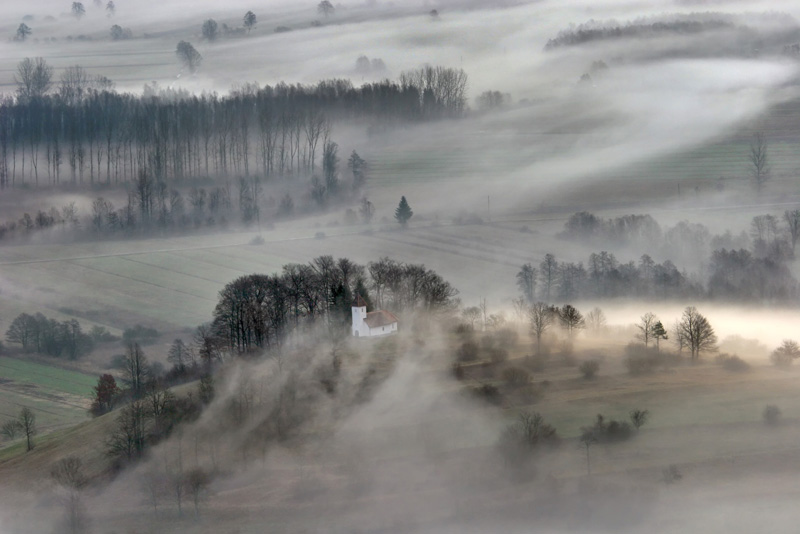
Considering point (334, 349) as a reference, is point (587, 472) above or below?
below

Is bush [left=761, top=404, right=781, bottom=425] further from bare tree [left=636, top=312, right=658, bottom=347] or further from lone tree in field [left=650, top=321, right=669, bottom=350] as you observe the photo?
bare tree [left=636, top=312, right=658, bottom=347]

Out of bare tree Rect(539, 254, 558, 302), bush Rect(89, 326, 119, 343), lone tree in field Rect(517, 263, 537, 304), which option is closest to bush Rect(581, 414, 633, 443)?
lone tree in field Rect(517, 263, 537, 304)

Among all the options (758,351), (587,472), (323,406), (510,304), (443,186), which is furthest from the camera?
(443,186)

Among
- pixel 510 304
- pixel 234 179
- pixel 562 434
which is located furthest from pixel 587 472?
pixel 234 179

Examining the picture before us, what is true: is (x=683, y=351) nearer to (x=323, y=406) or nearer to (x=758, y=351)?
(x=758, y=351)

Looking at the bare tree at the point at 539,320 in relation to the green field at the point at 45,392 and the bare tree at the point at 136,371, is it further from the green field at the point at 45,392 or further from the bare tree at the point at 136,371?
the green field at the point at 45,392

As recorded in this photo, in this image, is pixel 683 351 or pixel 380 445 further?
pixel 683 351
